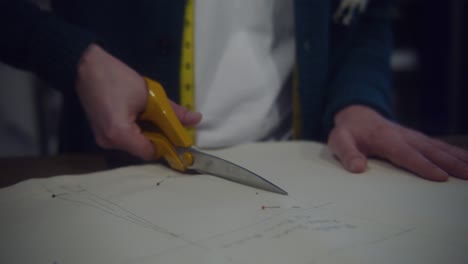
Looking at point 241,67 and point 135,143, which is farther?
point 241,67

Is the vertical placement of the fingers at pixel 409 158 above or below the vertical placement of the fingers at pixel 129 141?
below

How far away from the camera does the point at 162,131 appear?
44 centimetres

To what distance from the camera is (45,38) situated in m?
0.45

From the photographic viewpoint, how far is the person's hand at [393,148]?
0.42 metres

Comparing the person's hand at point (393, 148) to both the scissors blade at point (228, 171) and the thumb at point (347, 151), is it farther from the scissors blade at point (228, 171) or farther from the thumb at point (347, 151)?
the scissors blade at point (228, 171)

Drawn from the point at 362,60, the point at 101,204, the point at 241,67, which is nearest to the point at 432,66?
the point at 362,60

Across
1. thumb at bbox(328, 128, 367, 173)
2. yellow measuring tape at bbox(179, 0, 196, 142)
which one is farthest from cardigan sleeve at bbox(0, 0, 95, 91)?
thumb at bbox(328, 128, 367, 173)

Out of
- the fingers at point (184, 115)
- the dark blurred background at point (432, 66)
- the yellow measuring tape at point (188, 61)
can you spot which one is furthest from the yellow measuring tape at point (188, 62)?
the dark blurred background at point (432, 66)

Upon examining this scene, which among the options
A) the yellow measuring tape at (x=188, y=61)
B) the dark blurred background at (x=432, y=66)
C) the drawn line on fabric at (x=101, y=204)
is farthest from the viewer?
the dark blurred background at (x=432, y=66)

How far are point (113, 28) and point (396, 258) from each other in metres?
0.43

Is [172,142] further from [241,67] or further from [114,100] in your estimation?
[241,67]

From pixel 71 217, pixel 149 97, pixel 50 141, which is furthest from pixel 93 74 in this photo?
pixel 50 141

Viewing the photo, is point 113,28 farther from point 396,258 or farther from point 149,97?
point 396,258

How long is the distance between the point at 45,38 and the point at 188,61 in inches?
6.9
